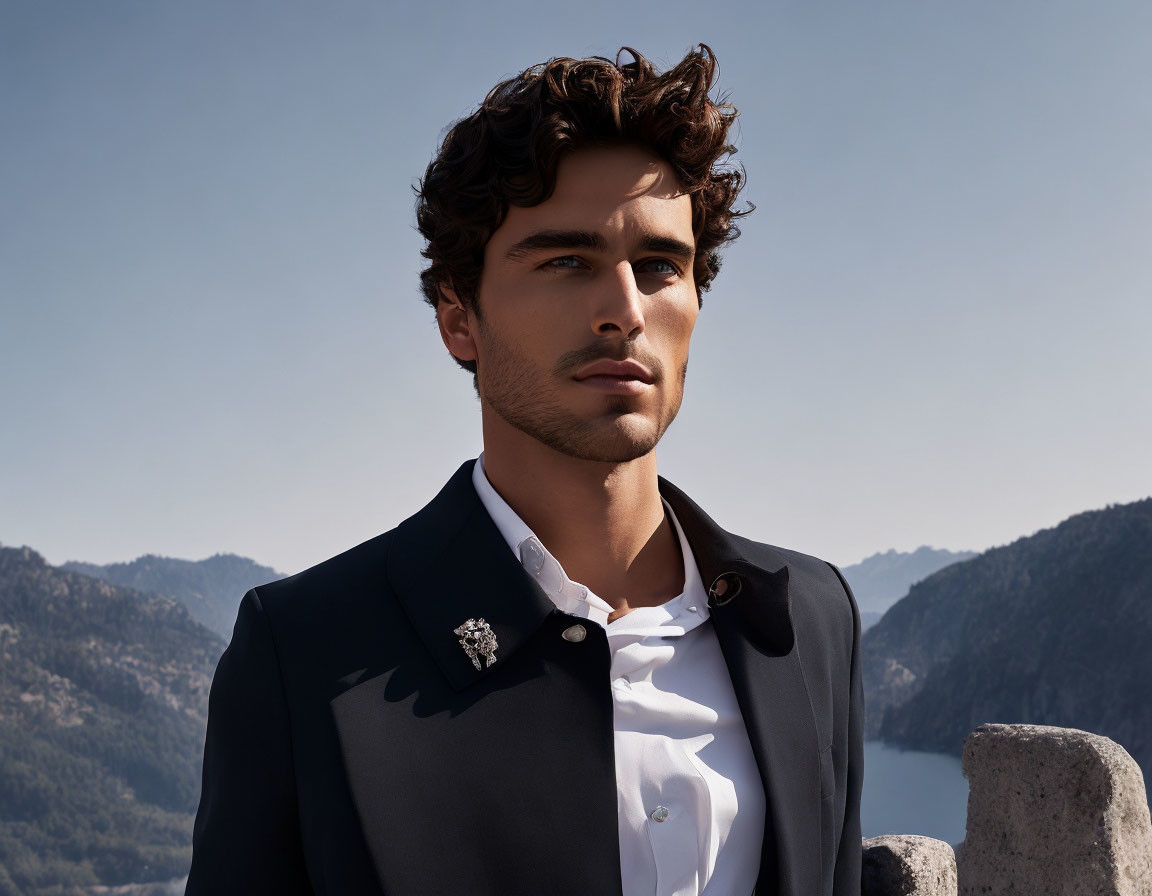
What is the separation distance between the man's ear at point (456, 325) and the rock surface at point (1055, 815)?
369 cm

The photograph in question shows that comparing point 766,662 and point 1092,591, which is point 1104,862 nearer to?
point 766,662

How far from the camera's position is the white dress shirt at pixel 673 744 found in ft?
9.45

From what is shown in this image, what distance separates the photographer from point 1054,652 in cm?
13475

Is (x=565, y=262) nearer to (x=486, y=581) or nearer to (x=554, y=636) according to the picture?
(x=486, y=581)

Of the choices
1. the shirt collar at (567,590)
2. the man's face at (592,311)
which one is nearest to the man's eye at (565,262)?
the man's face at (592,311)

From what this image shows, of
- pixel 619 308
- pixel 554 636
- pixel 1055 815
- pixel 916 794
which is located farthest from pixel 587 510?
pixel 916 794

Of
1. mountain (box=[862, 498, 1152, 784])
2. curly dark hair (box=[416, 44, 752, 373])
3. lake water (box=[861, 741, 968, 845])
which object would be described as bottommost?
lake water (box=[861, 741, 968, 845])

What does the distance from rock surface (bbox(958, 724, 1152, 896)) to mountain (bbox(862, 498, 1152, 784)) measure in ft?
412

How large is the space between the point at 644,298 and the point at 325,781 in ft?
5.75

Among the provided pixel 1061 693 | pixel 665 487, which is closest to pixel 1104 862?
pixel 665 487

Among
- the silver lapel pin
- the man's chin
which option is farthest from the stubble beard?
the silver lapel pin

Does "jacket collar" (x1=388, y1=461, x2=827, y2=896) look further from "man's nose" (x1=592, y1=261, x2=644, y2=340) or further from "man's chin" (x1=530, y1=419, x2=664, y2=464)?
"man's nose" (x1=592, y1=261, x2=644, y2=340)

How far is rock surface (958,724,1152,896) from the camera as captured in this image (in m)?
4.93

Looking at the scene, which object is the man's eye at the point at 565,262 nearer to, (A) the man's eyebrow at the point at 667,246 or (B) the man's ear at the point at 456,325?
(A) the man's eyebrow at the point at 667,246
